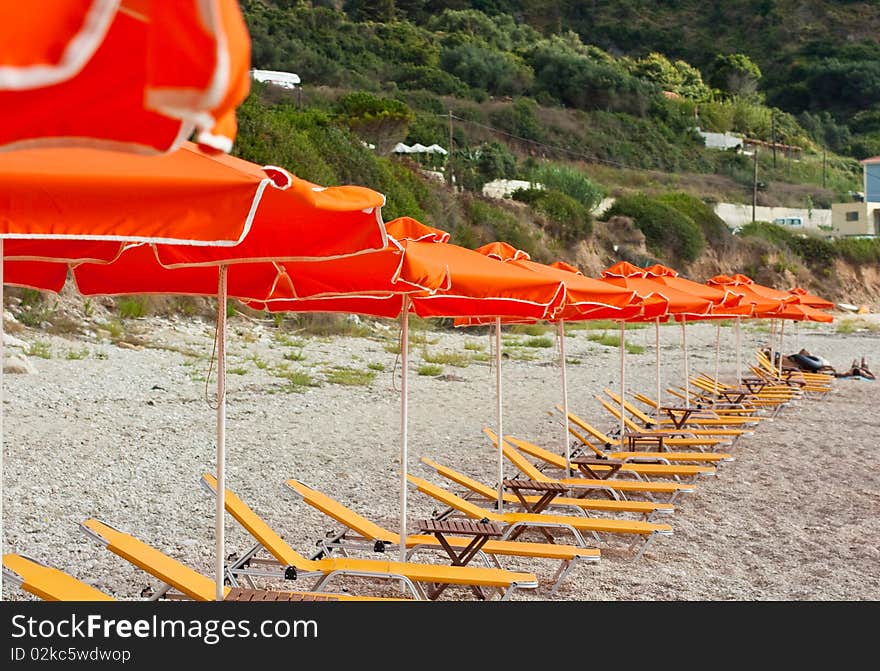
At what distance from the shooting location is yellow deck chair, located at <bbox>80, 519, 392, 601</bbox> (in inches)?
160

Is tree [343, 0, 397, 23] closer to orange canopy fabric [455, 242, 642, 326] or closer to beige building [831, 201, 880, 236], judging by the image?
beige building [831, 201, 880, 236]

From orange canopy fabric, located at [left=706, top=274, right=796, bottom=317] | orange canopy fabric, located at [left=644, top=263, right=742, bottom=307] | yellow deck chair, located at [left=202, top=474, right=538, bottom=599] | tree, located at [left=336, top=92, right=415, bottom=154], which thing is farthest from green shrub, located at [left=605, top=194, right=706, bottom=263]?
yellow deck chair, located at [left=202, top=474, right=538, bottom=599]

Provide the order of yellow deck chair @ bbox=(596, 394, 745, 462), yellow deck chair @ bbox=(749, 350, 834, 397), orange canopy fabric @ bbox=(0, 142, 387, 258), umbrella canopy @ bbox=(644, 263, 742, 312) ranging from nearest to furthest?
1. orange canopy fabric @ bbox=(0, 142, 387, 258)
2. yellow deck chair @ bbox=(596, 394, 745, 462)
3. umbrella canopy @ bbox=(644, 263, 742, 312)
4. yellow deck chair @ bbox=(749, 350, 834, 397)

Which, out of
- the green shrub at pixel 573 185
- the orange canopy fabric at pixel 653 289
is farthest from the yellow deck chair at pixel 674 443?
the green shrub at pixel 573 185

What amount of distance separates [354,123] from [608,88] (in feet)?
110

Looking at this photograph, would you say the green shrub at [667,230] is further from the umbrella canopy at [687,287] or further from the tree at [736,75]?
the tree at [736,75]

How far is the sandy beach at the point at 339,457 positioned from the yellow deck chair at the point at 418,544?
217mm

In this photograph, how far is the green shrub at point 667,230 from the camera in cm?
4009

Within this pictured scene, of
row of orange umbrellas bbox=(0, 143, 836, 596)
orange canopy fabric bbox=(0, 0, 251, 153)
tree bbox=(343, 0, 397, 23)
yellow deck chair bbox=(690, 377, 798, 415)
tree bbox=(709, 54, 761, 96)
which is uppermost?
tree bbox=(343, 0, 397, 23)

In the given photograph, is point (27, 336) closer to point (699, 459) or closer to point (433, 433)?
point (433, 433)

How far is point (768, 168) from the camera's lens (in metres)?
69.0

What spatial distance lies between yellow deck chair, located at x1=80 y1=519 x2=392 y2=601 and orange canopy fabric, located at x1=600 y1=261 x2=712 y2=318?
532cm
